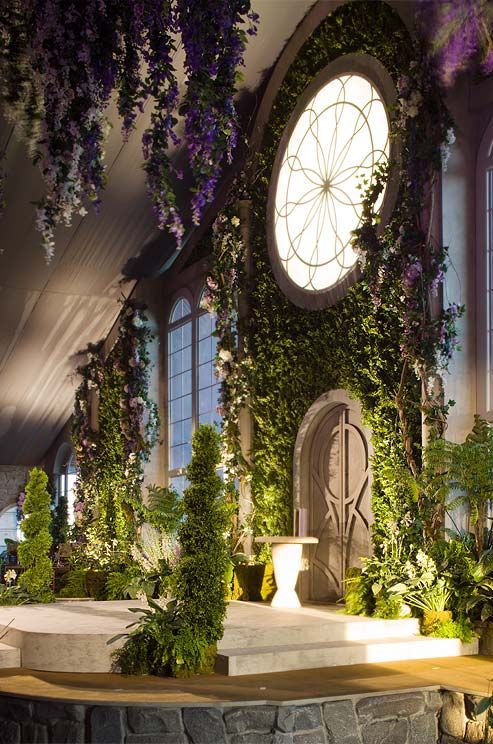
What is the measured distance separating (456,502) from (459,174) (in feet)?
9.52

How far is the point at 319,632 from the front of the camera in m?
7.93

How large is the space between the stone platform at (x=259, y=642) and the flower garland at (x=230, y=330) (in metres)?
3.01

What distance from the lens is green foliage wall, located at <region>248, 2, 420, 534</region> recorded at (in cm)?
931

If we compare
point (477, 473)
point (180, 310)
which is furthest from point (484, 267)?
point (180, 310)

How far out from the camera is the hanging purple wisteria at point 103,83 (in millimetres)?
6648

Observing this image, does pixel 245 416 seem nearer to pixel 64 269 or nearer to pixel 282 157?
pixel 282 157

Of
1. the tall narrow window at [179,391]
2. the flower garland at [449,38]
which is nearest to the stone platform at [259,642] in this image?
the flower garland at [449,38]

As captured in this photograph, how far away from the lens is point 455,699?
619cm

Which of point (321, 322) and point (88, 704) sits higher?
point (321, 322)

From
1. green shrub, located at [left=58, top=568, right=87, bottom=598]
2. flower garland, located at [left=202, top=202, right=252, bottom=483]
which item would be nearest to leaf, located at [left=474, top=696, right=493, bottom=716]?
flower garland, located at [left=202, top=202, right=252, bottom=483]

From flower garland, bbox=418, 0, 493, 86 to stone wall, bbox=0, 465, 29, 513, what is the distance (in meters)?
12.4

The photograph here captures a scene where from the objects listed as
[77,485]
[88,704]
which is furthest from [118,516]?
[88,704]

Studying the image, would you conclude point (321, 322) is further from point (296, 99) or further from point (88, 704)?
point (88, 704)

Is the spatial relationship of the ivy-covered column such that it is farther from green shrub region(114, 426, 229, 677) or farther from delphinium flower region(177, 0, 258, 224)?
delphinium flower region(177, 0, 258, 224)
